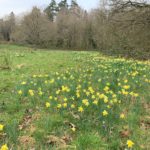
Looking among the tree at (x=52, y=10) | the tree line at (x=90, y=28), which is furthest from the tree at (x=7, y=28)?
the tree at (x=52, y=10)

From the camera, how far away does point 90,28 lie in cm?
5600

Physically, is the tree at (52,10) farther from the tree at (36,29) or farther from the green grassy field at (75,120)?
the green grassy field at (75,120)

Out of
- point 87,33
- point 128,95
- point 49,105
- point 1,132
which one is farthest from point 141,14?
point 87,33

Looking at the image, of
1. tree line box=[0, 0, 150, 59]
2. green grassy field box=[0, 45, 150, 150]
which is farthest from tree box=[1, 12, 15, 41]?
green grassy field box=[0, 45, 150, 150]

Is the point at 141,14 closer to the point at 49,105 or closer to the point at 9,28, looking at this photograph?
the point at 49,105

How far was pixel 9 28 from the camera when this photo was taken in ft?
226

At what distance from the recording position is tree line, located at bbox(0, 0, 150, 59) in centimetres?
1938

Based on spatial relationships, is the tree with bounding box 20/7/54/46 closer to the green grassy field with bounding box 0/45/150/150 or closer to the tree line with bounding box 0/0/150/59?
the tree line with bounding box 0/0/150/59

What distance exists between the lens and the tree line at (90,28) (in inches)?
763

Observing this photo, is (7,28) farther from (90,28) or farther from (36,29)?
(90,28)

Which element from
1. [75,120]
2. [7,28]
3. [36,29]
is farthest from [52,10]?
[75,120]

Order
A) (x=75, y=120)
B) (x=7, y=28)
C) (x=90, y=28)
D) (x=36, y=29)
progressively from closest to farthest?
(x=75, y=120), (x=36, y=29), (x=90, y=28), (x=7, y=28)

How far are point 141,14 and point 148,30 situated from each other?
113cm

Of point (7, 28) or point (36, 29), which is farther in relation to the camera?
point (7, 28)
